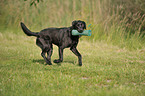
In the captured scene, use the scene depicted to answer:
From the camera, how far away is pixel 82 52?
27.9 ft

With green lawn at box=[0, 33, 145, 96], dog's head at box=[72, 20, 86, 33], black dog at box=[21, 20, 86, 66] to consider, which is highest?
dog's head at box=[72, 20, 86, 33]

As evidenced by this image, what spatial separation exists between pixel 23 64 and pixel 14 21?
6841 millimetres

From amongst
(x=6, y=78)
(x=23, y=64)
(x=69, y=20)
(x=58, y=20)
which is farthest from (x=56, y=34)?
(x=58, y=20)

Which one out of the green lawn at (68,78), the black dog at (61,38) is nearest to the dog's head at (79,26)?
the black dog at (61,38)

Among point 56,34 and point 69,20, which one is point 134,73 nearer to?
point 56,34

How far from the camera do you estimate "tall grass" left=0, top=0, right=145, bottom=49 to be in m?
10.1

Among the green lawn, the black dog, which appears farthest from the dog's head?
the green lawn

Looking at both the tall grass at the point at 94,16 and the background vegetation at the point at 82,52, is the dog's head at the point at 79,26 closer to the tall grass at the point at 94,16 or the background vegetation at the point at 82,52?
the background vegetation at the point at 82,52

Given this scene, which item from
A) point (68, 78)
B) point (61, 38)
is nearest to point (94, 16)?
point (61, 38)

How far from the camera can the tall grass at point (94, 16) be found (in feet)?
33.2

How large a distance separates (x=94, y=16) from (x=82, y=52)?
11.0ft

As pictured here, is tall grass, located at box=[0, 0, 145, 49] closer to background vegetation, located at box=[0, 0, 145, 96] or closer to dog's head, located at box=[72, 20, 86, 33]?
background vegetation, located at box=[0, 0, 145, 96]

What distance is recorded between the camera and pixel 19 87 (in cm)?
418

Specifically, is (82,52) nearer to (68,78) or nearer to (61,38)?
(61,38)
